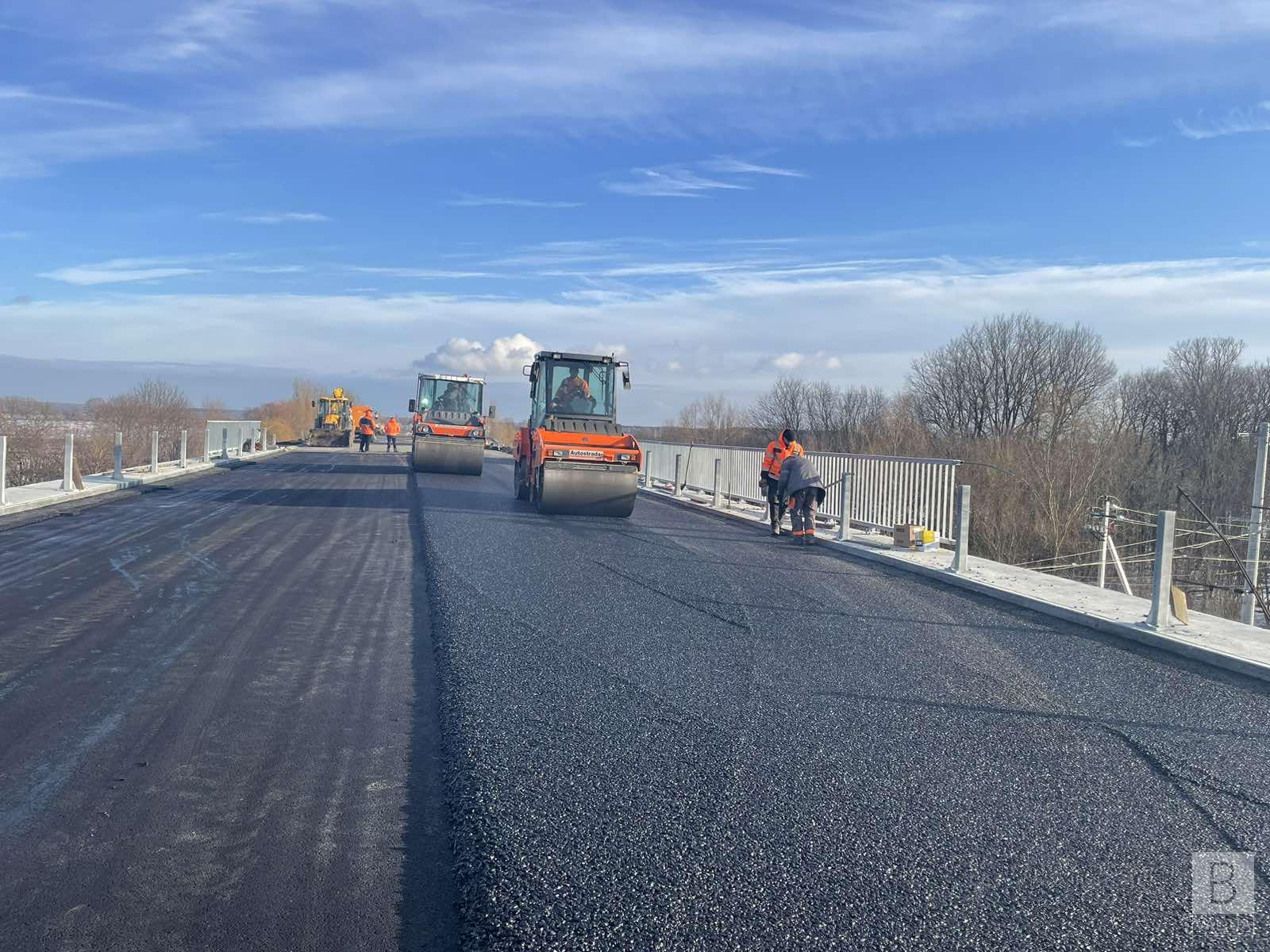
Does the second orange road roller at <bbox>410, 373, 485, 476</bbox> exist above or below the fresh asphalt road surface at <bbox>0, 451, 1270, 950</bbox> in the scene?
above

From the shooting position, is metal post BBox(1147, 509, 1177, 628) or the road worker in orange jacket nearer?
metal post BBox(1147, 509, 1177, 628)

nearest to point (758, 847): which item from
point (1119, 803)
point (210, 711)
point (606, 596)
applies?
point (1119, 803)

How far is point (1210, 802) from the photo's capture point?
482cm

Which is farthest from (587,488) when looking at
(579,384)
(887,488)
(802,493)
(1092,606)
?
(1092,606)

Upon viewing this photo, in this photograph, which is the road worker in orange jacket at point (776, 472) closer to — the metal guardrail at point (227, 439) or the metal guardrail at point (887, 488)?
the metal guardrail at point (887, 488)

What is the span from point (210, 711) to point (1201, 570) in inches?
1010

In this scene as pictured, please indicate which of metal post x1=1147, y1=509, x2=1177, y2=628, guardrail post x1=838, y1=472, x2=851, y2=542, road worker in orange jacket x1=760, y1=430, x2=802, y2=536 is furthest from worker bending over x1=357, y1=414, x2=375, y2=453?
metal post x1=1147, y1=509, x2=1177, y2=628

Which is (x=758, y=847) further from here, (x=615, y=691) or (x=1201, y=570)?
(x=1201, y=570)

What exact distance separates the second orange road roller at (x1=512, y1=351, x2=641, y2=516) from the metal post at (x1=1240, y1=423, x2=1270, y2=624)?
9.45m

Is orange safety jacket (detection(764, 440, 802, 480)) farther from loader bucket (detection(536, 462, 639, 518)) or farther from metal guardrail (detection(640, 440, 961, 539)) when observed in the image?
loader bucket (detection(536, 462, 639, 518))

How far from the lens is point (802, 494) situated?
15.2 metres

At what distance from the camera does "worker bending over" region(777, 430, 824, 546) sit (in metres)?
15.0

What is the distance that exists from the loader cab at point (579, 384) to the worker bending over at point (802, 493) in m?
5.18

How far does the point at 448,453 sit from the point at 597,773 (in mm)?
23948
